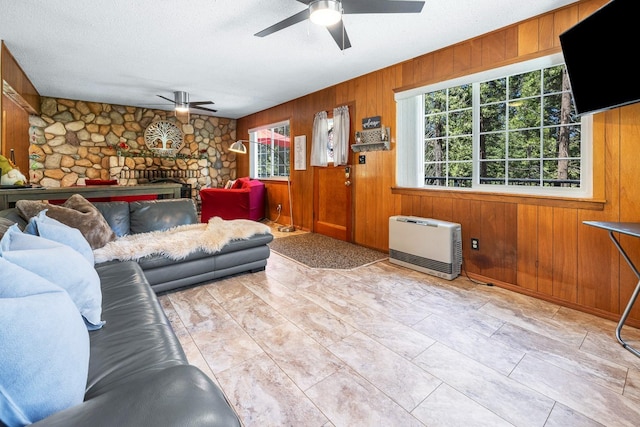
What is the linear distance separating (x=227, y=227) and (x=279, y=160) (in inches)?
139

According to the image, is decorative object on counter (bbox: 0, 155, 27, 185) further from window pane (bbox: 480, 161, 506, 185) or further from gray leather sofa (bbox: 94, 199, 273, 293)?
window pane (bbox: 480, 161, 506, 185)

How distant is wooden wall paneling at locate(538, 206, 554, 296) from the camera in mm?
2697

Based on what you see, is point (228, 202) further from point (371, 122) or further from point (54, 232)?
point (54, 232)

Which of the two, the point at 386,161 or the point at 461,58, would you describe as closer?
the point at 461,58

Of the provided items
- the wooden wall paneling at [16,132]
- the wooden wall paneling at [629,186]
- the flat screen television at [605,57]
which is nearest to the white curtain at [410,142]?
the flat screen television at [605,57]

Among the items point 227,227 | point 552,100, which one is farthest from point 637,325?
point 227,227

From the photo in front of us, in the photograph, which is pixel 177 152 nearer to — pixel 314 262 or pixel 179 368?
pixel 314 262

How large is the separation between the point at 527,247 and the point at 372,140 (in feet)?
7.07

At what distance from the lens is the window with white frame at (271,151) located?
20.8 feet

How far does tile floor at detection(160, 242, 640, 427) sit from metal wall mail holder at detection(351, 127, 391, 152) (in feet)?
6.22

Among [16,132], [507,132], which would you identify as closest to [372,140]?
[507,132]

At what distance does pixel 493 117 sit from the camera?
311cm

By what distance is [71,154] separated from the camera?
5.88 m

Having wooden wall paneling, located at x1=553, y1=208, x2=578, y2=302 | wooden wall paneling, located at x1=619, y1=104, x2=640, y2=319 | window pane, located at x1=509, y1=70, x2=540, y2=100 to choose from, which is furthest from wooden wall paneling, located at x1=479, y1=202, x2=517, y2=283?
window pane, located at x1=509, y1=70, x2=540, y2=100
